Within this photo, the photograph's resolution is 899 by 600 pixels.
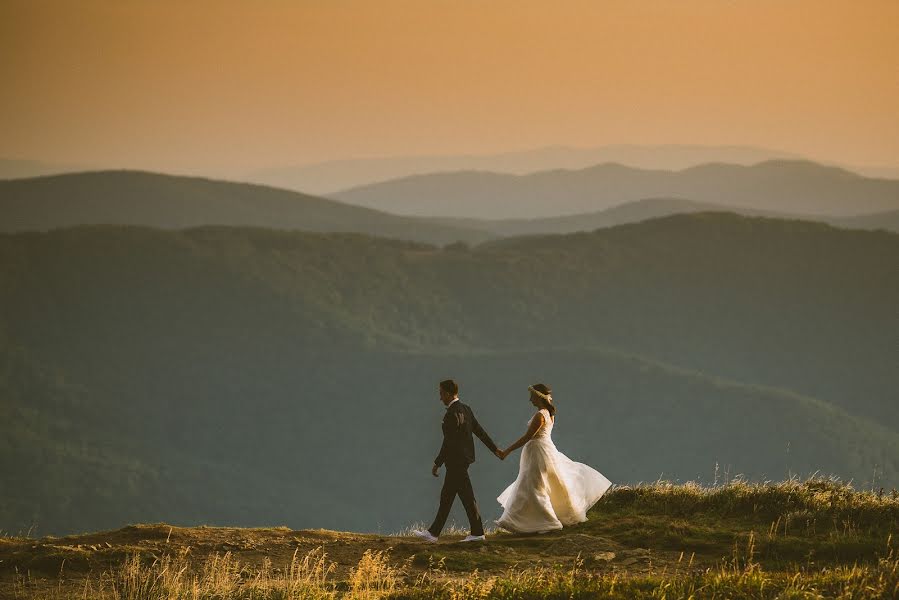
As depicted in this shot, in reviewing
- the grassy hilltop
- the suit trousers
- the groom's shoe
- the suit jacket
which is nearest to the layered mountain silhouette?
the grassy hilltop

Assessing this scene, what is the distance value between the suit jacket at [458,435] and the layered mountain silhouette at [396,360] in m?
103

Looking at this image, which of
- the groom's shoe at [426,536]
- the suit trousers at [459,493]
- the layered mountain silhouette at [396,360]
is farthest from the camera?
the layered mountain silhouette at [396,360]

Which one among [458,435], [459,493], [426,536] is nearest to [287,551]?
[426,536]

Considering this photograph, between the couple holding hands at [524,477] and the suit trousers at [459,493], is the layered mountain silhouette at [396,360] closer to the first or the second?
the couple holding hands at [524,477]

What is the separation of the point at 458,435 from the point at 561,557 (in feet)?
7.07

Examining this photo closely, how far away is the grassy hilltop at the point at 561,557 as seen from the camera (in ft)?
38.6

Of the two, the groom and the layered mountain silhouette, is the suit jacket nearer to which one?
the groom

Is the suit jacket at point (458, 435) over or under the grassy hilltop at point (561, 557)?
over

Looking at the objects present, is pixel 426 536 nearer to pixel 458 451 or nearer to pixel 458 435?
pixel 458 451

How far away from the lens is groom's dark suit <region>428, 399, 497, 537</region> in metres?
15.6

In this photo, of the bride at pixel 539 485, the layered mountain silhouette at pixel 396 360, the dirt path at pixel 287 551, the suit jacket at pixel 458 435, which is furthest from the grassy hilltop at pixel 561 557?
the layered mountain silhouette at pixel 396 360

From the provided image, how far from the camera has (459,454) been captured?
15750 mm

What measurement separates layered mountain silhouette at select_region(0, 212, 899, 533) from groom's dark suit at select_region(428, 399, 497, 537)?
103 meters

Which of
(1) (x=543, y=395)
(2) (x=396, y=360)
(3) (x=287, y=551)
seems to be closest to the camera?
(3) (x=287, y=551)
